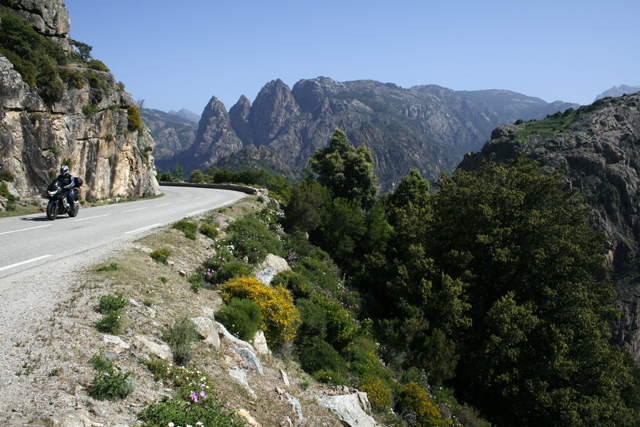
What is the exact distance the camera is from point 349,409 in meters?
7.10

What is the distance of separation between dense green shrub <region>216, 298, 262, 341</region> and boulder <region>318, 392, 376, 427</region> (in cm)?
207

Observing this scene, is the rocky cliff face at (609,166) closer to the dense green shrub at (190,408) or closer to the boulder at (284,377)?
the boulder at (284,377)

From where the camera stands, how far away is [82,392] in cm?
372

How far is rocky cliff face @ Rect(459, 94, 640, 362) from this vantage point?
71.0 metres

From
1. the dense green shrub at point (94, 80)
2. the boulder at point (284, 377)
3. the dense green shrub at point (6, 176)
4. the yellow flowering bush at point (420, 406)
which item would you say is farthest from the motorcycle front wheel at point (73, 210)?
the yellow flowering bush at point (420, 406)

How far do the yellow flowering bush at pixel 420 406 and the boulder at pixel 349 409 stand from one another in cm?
236

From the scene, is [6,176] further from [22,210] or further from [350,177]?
[350,177]

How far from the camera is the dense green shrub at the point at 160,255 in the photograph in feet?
27.9

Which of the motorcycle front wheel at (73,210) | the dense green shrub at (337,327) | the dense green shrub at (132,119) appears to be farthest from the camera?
the dense green shrub at (132,119)

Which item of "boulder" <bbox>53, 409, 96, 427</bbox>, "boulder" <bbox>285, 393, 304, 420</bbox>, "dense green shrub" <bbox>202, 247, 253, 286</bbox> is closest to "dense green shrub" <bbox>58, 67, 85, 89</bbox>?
"dense green shrub" <bbox>202, 247, 253, 286</bbox>

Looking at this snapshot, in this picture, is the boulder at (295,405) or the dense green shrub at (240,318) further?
the dense green shrub at (240,318)

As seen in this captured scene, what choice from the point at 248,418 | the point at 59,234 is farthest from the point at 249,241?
the point at 248,418

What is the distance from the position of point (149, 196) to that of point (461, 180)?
24.4 meters

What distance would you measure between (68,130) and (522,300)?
26.7m
